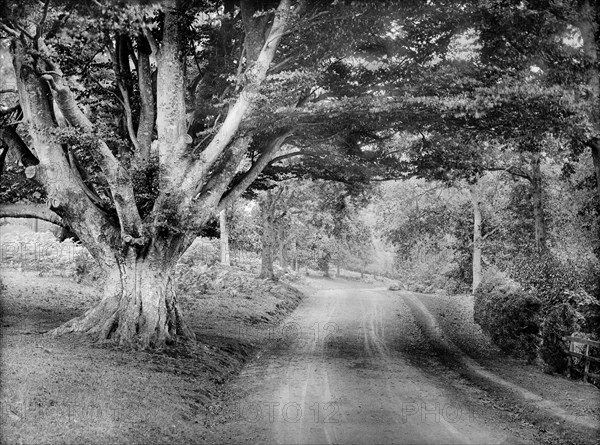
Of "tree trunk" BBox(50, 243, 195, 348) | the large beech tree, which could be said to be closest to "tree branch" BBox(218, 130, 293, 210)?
the large beech tree

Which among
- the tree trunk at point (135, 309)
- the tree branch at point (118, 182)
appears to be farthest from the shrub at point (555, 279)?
the tree branch at point (118, 182)

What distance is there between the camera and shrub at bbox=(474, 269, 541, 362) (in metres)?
14.0

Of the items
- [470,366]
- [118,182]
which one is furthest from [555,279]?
[118,182]

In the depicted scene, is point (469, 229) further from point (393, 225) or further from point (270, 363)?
point (270, 363)

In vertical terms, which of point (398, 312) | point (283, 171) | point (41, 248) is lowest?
point (398, 312)

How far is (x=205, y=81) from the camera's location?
15414mm

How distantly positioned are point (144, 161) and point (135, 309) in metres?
3.80

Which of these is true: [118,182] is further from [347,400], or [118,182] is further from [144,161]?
[347,400]

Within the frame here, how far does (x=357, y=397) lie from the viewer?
31.3ft

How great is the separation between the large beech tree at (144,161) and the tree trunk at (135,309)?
0.03 m

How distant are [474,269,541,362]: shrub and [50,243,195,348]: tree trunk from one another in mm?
9898

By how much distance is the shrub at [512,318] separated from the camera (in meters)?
14.0

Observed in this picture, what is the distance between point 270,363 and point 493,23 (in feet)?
33.6

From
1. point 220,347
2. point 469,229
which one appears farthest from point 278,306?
point 469,229
